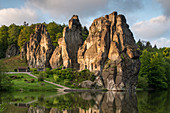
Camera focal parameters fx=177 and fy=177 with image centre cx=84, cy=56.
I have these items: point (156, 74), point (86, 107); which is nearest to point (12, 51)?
point (156, 74)

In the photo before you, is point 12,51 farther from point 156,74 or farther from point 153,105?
point 153,105

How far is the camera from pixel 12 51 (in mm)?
106438

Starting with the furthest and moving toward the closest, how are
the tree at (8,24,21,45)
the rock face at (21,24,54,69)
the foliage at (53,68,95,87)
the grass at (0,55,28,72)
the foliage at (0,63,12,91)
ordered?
the tree at (8,24,21,45), the grass at (0,55,28,72), the rock face at (21,24,54,69), the foliage at (53,68,95,87), the foliage at (0,63,12,91)

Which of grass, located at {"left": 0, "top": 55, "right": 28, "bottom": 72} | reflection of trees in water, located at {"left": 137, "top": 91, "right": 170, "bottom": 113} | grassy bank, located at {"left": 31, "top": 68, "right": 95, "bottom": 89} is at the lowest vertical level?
reflection of trees in water, located at {"left": 137, "top": 91, "right": 170, "bottom": 113}

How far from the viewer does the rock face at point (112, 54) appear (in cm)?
5997

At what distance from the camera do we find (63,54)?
7869 cm

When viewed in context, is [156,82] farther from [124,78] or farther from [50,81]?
[50,81]

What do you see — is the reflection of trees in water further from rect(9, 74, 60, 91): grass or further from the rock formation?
rect(9, 74, 60, 91): grass

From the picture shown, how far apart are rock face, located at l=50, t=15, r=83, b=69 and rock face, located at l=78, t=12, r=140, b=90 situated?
522 centimetres

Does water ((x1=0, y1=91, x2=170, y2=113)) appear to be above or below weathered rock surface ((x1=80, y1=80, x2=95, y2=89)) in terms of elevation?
below

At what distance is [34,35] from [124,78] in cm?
5540

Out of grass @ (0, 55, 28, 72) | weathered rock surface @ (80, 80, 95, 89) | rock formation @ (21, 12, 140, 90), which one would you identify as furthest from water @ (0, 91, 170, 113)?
grass @ (0, 55, 28, 72)

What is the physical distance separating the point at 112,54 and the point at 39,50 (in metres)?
41.8

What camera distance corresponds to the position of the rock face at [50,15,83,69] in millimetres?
77594
